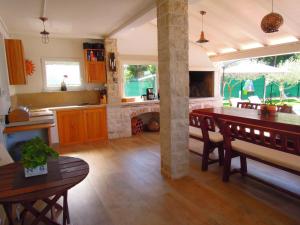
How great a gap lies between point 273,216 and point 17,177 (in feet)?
7.63

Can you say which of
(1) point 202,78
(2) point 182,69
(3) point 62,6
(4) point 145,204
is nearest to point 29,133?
(3) point 62,6

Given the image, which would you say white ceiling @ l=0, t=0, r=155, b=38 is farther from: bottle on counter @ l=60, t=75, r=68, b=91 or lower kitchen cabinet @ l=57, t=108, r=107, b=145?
lower kitchen cabinet @ l=57, t=108, r=107, b=145

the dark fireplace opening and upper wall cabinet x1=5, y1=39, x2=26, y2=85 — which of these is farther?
the dark fireplace opening

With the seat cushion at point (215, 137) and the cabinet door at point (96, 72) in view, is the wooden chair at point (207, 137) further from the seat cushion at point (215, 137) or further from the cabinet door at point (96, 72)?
the cabinet door at point (96, 72)

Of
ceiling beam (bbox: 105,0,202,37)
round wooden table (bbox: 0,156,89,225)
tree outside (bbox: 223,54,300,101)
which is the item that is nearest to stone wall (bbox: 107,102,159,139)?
ceiling beam (bbox: 105,0,202,37)

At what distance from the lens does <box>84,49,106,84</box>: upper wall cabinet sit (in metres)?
5.02

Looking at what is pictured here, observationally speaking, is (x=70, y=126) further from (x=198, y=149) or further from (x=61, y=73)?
(x=198, y=149)

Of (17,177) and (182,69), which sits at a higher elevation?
(182,69)

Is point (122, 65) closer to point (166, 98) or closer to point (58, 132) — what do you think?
point (58, 132)

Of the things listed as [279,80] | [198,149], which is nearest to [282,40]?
[198,149]

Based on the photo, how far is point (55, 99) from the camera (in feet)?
16.5

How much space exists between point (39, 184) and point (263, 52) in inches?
205

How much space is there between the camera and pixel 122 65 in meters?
5.41

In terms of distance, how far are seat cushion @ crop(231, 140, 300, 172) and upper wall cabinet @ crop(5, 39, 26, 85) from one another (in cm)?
351
